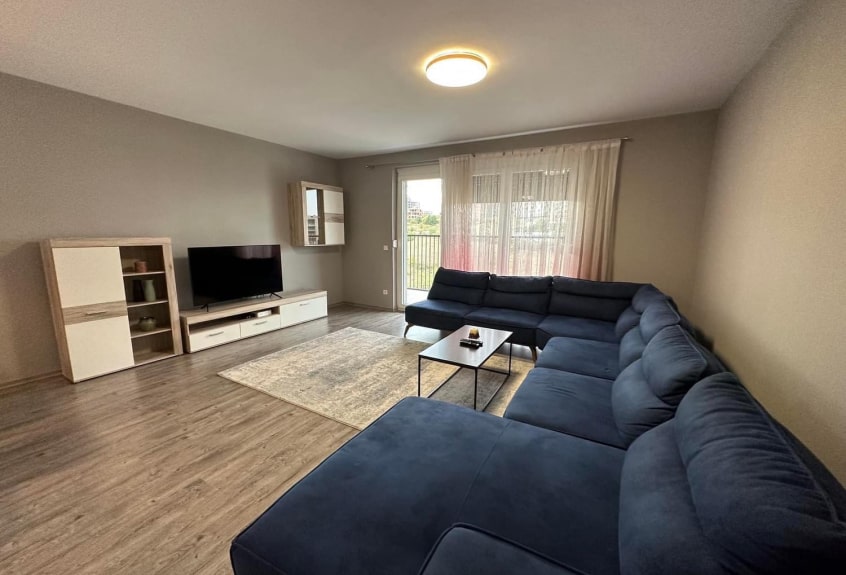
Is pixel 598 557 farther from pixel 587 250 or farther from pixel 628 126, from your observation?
pixel 628 126

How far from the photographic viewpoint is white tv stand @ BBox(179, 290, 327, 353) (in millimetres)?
3754

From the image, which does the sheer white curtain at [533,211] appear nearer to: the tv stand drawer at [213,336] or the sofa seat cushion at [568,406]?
the sofa seat cushion at [568,406]

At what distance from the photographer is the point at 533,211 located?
4.28 meters

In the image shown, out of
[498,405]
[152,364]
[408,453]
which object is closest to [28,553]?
[408,453]

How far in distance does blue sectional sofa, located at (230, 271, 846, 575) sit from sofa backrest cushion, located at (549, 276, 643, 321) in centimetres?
179

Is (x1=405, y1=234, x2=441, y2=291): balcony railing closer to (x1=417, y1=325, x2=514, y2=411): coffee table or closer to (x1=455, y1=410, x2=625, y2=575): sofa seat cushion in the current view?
(x1=417, y1=325, x2=514, y2=411): coffee table

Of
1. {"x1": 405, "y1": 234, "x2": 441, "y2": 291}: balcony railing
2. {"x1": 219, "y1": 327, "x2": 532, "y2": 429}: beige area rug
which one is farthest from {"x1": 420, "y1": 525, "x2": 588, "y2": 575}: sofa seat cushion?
{"x1": 405, "y1": 234, "x2": 441, "y2": 291}: balcony railing

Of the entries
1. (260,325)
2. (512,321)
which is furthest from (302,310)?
(512,321)

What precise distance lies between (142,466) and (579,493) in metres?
2.34

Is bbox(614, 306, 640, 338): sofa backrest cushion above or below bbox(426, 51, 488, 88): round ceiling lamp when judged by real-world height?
below

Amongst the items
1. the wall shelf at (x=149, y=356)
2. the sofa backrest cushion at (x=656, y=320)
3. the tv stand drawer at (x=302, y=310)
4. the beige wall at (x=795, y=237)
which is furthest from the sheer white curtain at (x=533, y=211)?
the wall shelf at (x=149, y=356)

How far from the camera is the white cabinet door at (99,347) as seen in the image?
2955 millimetres

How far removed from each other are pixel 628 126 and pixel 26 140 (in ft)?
18.5

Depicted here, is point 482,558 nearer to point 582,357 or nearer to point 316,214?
point 582,357
